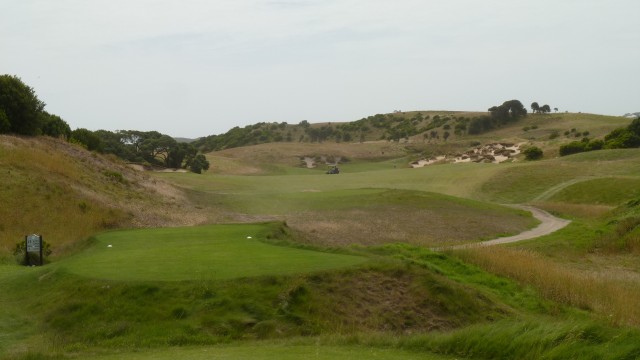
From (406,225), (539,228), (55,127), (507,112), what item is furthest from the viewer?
(507,112)

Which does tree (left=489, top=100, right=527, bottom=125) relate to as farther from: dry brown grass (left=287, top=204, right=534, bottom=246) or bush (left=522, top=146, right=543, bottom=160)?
dry brown grass (left=287, top=204, right=534, bottom=246)

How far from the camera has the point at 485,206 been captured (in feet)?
157

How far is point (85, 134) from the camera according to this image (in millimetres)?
60844

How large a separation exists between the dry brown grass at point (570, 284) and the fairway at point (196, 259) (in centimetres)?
616

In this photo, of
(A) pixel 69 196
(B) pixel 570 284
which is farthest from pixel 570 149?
(B) pixel 570 284

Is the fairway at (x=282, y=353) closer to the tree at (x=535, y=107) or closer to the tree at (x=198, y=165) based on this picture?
the tree at (x=198, y=165)

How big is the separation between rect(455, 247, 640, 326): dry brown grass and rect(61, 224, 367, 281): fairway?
616 centimetres

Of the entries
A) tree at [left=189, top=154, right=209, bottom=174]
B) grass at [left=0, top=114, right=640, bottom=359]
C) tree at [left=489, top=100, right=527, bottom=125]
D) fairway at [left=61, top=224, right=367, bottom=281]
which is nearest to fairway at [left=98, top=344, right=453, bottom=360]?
grass at [left=0, top=114, right=640, bottom=359]

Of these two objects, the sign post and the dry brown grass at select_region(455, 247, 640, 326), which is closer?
the dry brown grass at select_region(455, 247, 640, 326)

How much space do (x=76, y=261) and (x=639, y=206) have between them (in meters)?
33.6

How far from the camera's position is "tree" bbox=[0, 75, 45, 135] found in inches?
1742

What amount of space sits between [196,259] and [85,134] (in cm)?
4725

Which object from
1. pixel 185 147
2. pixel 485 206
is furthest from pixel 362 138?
pixel 485 206

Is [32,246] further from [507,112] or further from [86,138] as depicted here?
[507,112]
